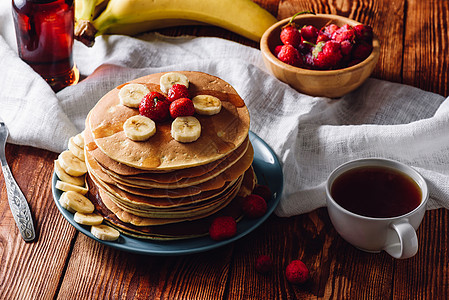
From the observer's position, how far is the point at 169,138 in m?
1.27

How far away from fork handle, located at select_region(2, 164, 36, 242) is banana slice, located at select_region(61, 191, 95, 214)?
0.12 m

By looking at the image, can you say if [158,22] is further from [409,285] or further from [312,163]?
[409,285]

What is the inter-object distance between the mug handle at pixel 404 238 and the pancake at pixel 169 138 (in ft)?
1.23

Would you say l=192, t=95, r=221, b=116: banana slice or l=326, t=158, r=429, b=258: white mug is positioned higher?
l=192, t=95, r=221, b=116: banana slice

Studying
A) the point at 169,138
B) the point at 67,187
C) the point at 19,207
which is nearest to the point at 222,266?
the point at 169,138

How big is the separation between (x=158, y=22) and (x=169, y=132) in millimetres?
959

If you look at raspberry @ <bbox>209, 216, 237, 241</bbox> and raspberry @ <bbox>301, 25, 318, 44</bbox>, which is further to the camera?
raspberry @ <bbox>301, 25, 318, 44</bbox>

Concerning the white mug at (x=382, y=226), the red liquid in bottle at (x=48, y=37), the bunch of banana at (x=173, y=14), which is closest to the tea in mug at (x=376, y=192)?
the white mug at (x=382, y=226)

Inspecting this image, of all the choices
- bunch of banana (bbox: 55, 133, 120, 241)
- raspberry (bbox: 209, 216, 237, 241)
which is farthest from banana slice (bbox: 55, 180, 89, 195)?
raspberry (bbox: 209, 216, 237, 241)

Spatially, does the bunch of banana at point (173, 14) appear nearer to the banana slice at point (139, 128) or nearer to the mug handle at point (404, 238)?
the banana slice at point (139, 128)

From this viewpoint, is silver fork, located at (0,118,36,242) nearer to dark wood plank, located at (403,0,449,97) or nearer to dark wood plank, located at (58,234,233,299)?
dark wood plank, located at (58,234,233,299)

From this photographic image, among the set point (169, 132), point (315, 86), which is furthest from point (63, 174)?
point (315, 86)

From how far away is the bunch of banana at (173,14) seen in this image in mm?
2039

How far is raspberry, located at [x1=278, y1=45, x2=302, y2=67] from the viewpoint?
1.75m
